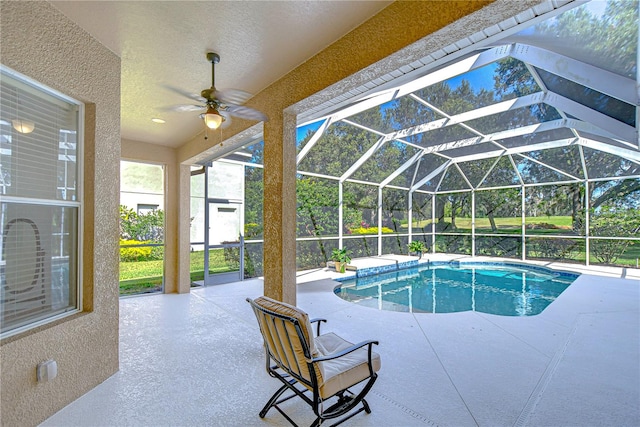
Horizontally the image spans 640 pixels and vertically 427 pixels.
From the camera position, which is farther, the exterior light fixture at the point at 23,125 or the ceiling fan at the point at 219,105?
the ceiling fan at the point at 219,105

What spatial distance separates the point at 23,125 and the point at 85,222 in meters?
0.93

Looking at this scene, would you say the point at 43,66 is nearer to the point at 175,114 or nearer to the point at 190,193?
the point at 175,114

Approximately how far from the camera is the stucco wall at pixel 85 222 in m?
2.07

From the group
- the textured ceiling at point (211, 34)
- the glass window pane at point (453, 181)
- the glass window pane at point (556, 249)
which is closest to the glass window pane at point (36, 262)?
the textured ceiling at point (211, 34)

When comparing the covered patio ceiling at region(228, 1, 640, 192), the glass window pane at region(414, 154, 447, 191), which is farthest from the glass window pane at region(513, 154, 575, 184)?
the glass window pane at region(414, 154, 447, 191)

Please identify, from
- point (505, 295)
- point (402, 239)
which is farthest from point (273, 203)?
point (402, 239)

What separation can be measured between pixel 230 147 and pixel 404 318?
13.9ft

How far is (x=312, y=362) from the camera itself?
194cm

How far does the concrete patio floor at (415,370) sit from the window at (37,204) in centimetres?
96

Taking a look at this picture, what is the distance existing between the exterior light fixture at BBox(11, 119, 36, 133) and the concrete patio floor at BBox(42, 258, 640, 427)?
228 centimetres

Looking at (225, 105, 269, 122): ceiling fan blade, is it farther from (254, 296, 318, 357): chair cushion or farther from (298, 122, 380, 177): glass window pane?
(298, 122, 380, 177): glass window pane

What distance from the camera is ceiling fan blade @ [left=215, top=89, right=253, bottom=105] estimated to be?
2838mm

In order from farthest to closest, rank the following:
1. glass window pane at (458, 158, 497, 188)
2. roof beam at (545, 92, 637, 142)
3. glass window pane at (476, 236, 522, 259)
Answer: glass window pane at (476, 236, 522, 259) → glass window pane at (458, 158, 497, 188) → roof beam at (545, 92, 637, 142)

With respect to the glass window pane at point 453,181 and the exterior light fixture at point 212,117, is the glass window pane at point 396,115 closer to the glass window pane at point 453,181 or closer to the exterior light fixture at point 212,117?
the exterior light fixture at point 212,117
